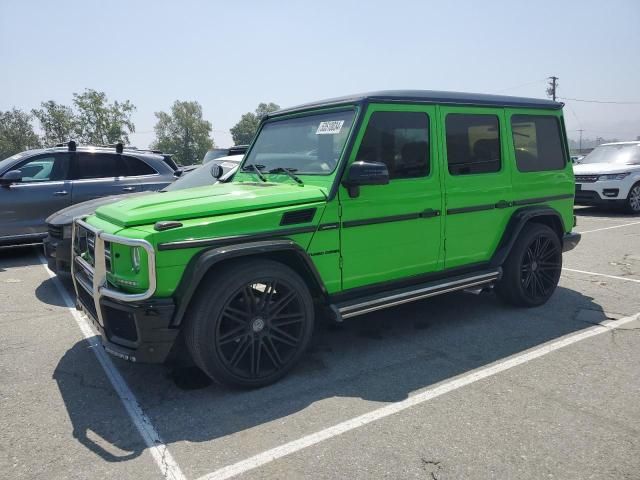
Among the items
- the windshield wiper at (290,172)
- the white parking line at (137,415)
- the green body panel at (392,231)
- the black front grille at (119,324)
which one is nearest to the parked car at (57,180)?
the white parking line at (137,415)

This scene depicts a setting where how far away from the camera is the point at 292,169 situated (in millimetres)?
4160

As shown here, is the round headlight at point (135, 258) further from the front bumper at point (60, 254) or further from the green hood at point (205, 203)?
the front bumper at point (60, 254)

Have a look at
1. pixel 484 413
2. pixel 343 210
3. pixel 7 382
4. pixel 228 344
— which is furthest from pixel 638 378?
pixel 7 382

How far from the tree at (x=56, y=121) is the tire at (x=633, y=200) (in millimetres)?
51198

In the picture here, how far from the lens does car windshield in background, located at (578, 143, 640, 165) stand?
12.6 metres

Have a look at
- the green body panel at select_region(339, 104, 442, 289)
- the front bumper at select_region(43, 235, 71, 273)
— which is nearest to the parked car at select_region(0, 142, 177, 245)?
the front bumper at select_region(43, 235, 71, 273)

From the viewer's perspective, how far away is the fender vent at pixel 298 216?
11.4 feet

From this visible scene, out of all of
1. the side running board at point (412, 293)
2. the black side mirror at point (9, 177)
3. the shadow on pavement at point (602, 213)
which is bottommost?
the shadow on pavement at point (602, 213)

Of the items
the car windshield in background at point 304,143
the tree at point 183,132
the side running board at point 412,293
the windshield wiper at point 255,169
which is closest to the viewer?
the side running board at point 412,293

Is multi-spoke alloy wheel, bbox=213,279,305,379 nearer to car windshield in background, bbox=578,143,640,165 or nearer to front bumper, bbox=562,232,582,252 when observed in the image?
front bumper, bbox=562,232,582,252

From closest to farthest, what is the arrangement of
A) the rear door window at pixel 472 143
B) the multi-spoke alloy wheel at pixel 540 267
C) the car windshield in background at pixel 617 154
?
1. the rear door window at pixel 472 143
2. the multi-spoke alloy wheel at pixel 540 267
3. the car windshield in background at pixel 617 154

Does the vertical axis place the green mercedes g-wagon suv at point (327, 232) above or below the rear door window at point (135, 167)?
below

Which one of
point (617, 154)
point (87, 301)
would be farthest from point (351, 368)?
point (617, 154)

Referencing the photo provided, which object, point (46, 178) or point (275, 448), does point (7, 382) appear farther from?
point (46, 178)
